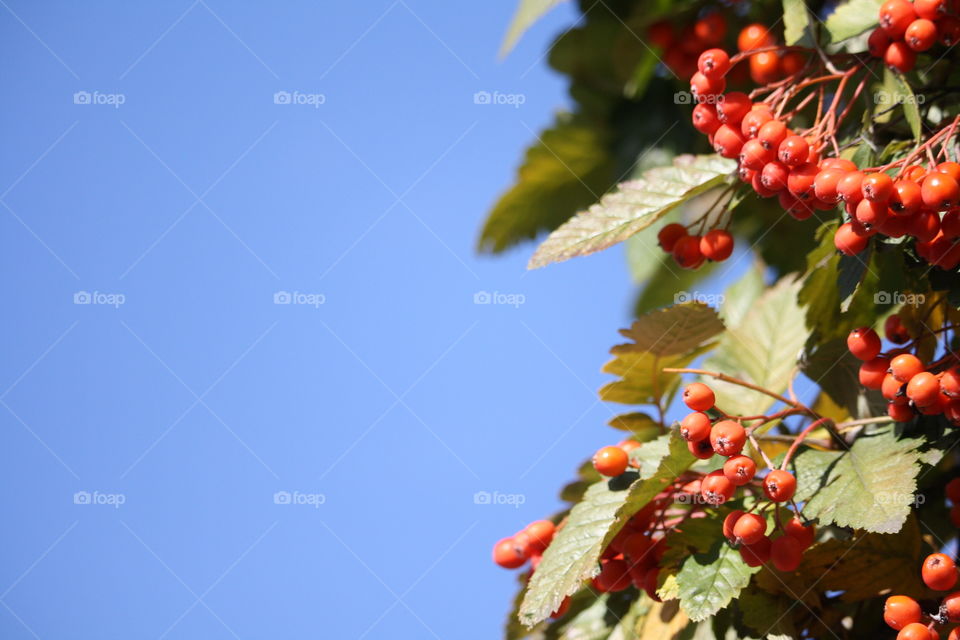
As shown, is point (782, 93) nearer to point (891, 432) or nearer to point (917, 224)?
point (917, 224)

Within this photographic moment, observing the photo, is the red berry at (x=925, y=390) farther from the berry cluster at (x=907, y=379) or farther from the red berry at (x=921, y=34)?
the red berry at (x=921, y=34)

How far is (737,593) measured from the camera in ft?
5.44

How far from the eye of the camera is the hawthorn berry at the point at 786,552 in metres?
1.64

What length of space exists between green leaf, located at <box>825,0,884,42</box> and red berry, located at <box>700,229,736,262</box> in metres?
0.39

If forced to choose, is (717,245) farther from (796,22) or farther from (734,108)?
(796,22)

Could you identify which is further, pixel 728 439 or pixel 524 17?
pixel 524 17

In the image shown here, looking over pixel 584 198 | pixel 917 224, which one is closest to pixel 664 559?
pixel 917 224

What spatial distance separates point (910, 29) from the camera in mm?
1676

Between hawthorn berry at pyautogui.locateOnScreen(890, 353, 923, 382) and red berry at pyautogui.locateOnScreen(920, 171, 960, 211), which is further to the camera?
hawthorn berry at pyautogui.locateOnScreen(890, 353, 923, 382)

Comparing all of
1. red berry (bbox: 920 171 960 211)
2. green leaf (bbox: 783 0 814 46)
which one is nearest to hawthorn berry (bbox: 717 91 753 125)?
green leaf (bbox: 783 0 814 46)

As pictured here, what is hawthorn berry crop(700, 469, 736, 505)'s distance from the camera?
169 centimetres

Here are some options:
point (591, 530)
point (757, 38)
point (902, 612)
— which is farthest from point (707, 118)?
point (902, 612)

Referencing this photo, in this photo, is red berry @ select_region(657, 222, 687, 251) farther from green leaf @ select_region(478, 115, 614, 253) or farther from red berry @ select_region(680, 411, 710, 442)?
green leaf @ select_region(478, 115, 614, 253)

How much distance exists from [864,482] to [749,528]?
198mm
